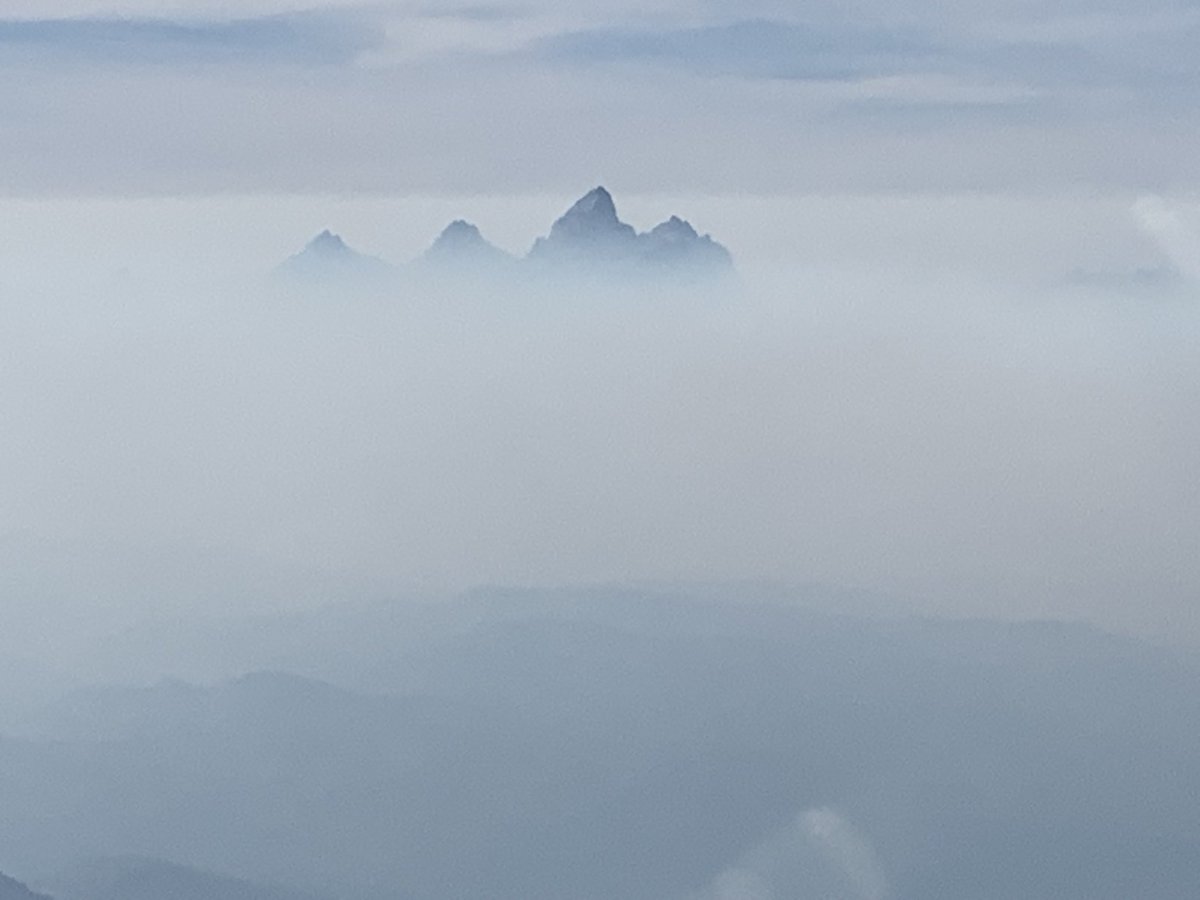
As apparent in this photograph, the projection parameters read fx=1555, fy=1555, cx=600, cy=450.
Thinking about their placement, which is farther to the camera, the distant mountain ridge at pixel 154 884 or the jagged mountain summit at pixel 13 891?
the distant mountain ridge at pixel 154 884

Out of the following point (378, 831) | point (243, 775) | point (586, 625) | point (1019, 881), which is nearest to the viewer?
point (1019, 881)

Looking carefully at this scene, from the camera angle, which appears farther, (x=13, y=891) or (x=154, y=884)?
(x=154, y=884)

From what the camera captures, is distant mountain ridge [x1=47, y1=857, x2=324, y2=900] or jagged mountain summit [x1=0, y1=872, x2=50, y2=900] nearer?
jagged mountain summit [x1=0, y1=872, x2=50, y2=900]

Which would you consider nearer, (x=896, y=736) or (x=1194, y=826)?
(x=1194, y=826)

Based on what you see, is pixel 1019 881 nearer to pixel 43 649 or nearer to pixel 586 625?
pixel 586 625

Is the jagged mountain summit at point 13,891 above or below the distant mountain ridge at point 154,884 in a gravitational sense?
below

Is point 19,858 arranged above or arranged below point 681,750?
below

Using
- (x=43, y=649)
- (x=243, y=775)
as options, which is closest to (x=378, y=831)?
(x=243, y=775)

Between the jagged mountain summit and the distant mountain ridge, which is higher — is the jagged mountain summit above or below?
below
